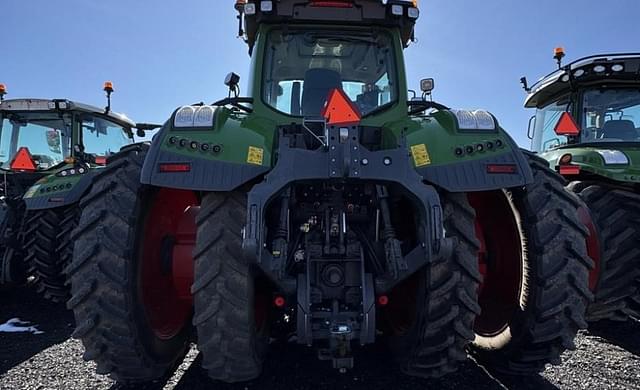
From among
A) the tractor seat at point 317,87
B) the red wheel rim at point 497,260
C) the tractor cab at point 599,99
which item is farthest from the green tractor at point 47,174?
the tractor cab at point 599,99

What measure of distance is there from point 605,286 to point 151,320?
3.55 metres

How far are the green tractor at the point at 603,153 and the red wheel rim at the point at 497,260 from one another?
1.20 m

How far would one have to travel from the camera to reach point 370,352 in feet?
10.3

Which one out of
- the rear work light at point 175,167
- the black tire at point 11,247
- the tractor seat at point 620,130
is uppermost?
the tractor seat at point 620,130

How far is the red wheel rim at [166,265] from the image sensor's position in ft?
8.45

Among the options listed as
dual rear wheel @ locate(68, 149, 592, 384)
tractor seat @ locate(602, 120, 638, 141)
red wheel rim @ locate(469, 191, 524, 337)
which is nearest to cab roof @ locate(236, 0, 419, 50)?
dual rear wheel @ locate(68, 149, 592, 384)

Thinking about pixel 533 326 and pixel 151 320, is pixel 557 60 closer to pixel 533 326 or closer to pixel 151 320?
pixel 533 326

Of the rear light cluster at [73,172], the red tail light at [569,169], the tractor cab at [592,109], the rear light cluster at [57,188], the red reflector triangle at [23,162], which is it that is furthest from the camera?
the red reflector triangle at [23,162]

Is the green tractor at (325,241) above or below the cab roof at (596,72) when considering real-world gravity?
below

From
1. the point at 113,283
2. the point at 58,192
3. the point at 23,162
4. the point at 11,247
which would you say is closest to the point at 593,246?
the point at 113,283

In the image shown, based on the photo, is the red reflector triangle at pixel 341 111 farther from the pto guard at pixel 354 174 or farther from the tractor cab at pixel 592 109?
the tractor cab at pixel 592 109

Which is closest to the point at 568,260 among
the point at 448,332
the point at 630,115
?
the point at 448,332

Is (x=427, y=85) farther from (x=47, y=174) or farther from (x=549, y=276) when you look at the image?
(x=47, y=174)

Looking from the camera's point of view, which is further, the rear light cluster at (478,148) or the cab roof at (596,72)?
the cab roof at (596,72)
